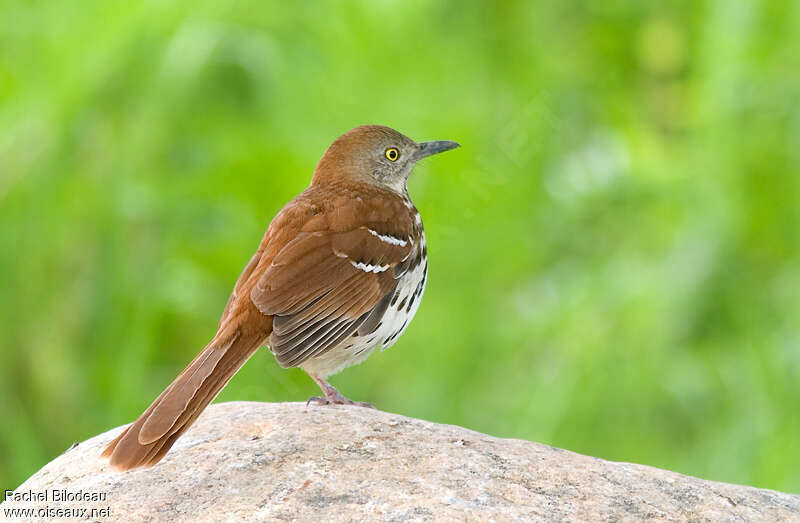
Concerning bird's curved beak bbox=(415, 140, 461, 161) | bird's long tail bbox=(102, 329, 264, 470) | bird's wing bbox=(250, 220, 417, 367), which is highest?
bird's curved beak bbox=(415, 140, 461, 161)

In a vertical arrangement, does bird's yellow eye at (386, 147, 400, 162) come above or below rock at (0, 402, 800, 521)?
above

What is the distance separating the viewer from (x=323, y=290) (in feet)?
13.1

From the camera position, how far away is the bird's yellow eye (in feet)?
16.0

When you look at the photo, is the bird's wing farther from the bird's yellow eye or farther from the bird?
the bird's yellow eye

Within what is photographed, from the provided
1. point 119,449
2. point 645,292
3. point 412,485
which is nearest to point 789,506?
point 412,485

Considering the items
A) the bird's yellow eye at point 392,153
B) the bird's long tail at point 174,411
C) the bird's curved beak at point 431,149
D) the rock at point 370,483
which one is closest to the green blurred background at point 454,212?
the bird's curved beak at point 431,149

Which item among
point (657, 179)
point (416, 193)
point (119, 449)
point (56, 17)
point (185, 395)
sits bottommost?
point (119, 449)

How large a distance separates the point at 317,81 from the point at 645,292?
7.41ft

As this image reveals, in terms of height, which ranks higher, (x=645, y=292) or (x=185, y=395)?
(x=645, y=292)

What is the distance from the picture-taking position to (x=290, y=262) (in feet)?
13.3

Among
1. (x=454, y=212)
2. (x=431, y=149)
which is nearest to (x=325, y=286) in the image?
(x=431, y=149)

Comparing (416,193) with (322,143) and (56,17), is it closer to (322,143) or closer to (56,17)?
(322,143)

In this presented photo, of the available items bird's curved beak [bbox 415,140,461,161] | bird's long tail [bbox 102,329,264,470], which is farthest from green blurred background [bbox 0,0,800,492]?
bird's long tail [bbox 102,329,264,470]

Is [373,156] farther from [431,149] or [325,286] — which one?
[325,286]
